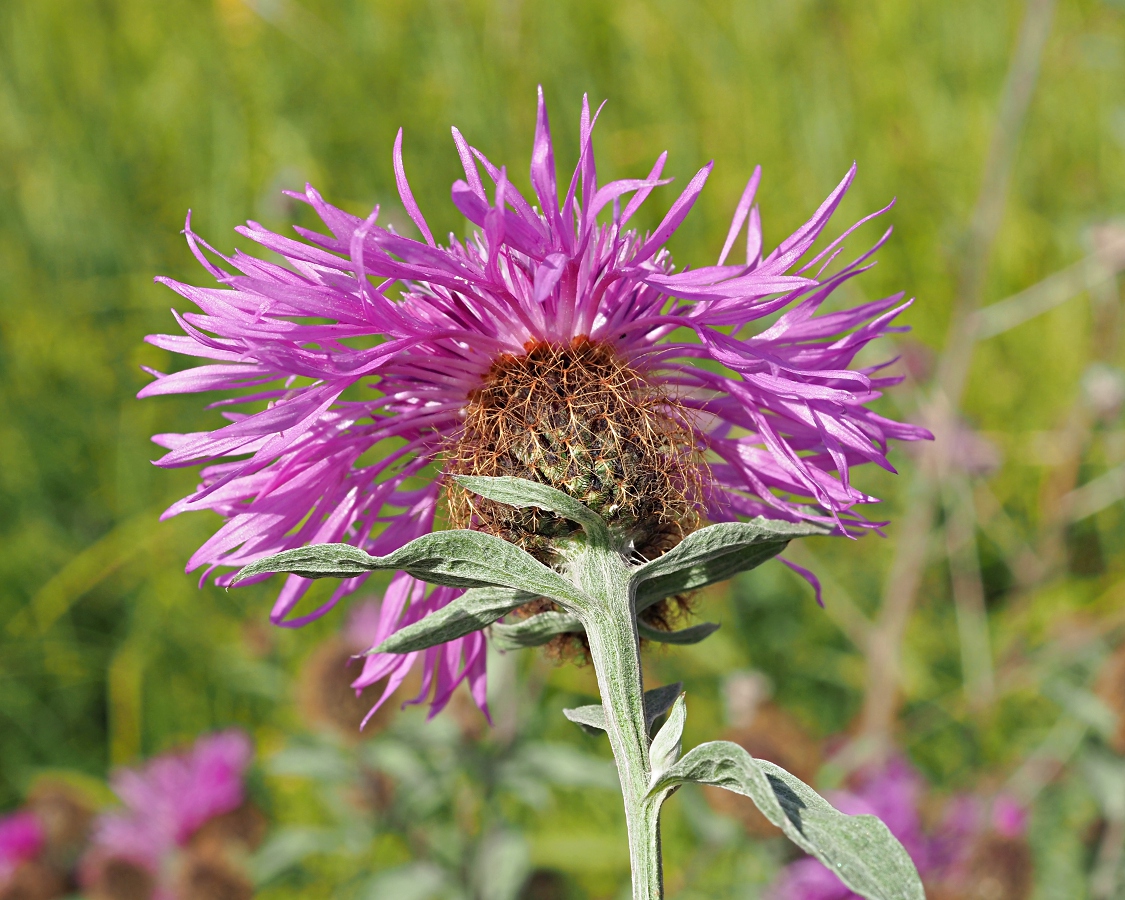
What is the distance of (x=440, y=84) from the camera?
3.53 metres

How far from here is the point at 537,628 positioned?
3.10 ft

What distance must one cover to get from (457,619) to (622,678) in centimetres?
15

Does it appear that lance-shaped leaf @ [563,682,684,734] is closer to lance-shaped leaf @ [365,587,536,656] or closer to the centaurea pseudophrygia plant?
the centaurea pseudophrygia plant

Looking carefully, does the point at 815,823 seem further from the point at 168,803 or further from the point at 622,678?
the point at 168,803

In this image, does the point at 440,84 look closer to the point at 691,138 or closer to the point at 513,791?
the point at 691,138

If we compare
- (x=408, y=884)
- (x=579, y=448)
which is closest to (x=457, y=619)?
(x=579, y=448)

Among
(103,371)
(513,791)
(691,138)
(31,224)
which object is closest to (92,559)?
(103,371)

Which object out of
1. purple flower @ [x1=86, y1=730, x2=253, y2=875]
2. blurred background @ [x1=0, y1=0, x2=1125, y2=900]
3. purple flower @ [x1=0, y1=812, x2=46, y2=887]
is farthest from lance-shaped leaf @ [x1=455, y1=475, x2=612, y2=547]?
purple flower @ [x1=0, y1=812, x2=46, y2=887]

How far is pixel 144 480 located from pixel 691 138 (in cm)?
231

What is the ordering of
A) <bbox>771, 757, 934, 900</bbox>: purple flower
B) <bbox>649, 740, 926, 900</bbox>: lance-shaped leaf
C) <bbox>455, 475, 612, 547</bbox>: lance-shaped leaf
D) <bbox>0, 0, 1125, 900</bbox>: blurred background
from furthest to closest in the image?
<bbox>0, 0, 1125, 900</bbox>: blurred background → <bbox>771, 757, 934, 900</bbox>: purple flower → <bbox>455, 475, 612, 547</bbox>: lance-shaped leaf → <bbox>649, 740, 926, 900</bbox>: lance-shaped leaf

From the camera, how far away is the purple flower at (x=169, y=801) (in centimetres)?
256

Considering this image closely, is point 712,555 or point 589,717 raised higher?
point 712,555

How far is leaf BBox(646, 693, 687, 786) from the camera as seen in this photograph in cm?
82

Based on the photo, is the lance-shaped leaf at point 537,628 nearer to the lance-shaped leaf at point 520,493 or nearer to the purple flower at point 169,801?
the lance-shaped leaf at point 520,493
